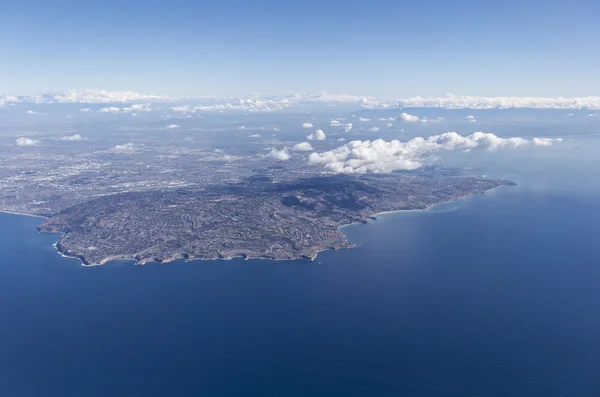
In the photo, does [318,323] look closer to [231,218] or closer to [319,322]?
[319,322]

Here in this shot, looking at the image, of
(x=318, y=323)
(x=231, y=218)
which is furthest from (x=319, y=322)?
(x=231, y=218)

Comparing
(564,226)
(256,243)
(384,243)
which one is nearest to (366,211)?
(384,243)

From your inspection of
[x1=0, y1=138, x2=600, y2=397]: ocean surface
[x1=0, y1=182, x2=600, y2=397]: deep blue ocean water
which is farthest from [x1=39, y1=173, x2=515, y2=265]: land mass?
[x1=0, y1=182, x2=600, y2=397]: deep blue ocean water

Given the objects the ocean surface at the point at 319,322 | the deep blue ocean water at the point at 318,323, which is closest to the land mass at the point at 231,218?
the ocean surface at the point at 319,322

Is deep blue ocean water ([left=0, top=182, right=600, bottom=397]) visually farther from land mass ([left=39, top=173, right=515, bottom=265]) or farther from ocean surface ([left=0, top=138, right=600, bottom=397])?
land mass ([left=39, top=173, right=515, bottom=265])

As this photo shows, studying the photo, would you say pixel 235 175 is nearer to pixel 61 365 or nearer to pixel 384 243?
pixel 384 243
